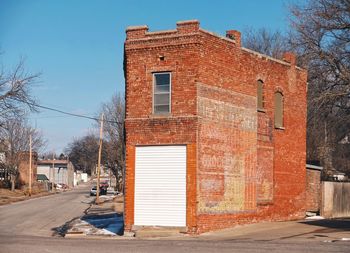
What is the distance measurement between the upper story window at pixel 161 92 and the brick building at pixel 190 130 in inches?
1.6

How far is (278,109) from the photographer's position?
90.2 feet

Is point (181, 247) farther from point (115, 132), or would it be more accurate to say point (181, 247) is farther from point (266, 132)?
point (115, 132)

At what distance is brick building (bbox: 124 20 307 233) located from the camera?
22.0 m

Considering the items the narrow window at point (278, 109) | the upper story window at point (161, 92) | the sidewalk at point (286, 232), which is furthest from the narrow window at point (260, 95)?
the sidewalk at point (286, 232)

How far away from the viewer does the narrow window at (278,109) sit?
27328 mm

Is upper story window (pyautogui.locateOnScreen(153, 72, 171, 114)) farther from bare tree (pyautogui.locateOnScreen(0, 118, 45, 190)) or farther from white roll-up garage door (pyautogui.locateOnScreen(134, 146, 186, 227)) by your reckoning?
bare tree (pyautogui.locateOnScreen(0, 118, 45, 190))

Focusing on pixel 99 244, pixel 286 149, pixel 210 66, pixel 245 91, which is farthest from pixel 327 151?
pixel 99 244

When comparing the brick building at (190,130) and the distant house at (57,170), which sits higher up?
the brick building at (190,130)

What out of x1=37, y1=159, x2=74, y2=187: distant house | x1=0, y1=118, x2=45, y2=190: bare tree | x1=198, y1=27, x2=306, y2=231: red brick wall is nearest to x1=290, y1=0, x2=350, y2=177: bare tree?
x1=198, y1=27, x2=306, y2=231: red brick wall

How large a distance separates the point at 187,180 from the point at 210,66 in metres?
4.85

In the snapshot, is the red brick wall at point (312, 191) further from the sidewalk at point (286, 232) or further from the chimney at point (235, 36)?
the chimney at point (235, 36)

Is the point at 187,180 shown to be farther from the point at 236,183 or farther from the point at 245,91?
the point at 245,91

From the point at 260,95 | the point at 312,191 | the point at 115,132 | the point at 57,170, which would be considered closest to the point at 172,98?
the point at 260,95

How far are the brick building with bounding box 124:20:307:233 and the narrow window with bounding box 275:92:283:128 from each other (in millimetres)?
2402
